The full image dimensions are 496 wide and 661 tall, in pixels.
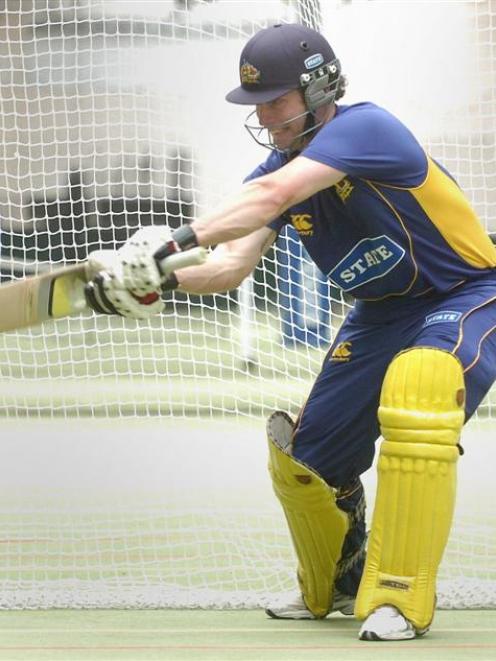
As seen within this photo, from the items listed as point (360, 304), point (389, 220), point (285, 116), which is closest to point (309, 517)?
point (360, 304)

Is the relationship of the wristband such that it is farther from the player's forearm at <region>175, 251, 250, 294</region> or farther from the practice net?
the practice net

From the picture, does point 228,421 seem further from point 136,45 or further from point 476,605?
point 476,605

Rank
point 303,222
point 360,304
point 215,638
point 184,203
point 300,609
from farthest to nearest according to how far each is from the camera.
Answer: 1. point 184,203
2. point 300,609
3. point 360,304
4. point 303,222
5. point 215,638

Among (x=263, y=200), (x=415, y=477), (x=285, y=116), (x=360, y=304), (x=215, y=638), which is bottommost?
(x=215, y=638)

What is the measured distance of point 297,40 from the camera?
12.1ft

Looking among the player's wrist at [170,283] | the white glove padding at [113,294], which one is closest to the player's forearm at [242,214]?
the player's wrist at [170,283]

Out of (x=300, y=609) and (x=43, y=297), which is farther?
(x=300, y=609)

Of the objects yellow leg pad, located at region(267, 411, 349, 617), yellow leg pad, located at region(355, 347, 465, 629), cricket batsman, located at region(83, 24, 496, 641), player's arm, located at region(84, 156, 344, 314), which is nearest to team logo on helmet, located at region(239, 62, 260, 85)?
cricket batsman, located at region(83, 24, 496, 641)

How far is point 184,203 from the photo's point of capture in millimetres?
6723

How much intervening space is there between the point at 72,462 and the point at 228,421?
169 centimetres

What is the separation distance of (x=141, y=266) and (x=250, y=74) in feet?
2.45

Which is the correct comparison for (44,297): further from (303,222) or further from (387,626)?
(387,626)

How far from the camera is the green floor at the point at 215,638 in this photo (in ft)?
10.6

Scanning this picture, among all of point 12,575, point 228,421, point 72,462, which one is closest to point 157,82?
point 72,462
